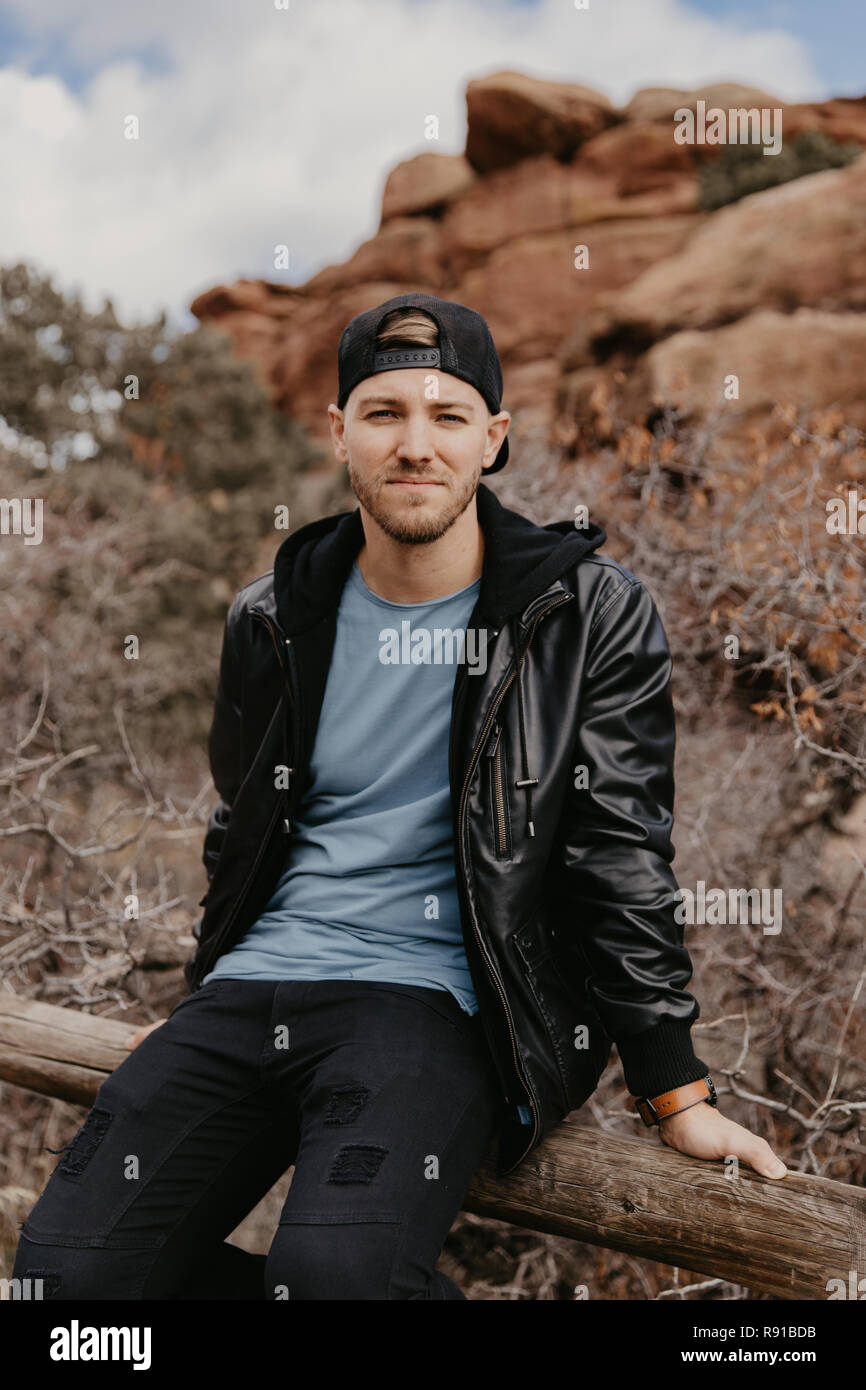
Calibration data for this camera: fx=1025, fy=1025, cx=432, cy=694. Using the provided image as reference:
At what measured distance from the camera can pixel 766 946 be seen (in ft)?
12.8

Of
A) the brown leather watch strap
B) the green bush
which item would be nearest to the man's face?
the brown leather watch strap

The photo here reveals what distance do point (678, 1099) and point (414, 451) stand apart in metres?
1.46

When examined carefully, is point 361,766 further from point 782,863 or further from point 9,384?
point 9,384

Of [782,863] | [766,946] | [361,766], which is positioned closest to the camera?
[361,766]

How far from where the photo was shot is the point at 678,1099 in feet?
6.46

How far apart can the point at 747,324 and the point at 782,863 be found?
6.95 metres

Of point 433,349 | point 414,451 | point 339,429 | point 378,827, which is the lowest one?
point 378,827

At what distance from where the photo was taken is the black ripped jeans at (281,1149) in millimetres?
1756

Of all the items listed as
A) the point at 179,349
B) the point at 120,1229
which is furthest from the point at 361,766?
the point at 179,349

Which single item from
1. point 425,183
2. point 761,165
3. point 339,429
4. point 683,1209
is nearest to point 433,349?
point 339,429

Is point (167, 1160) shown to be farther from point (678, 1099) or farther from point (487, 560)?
point (487, 560)

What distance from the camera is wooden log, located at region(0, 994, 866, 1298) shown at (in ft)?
6.02

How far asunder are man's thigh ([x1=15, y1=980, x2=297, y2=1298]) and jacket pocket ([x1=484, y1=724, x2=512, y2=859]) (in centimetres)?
62

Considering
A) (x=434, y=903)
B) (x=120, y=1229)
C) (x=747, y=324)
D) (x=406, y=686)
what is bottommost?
(x=120, y=1229)
